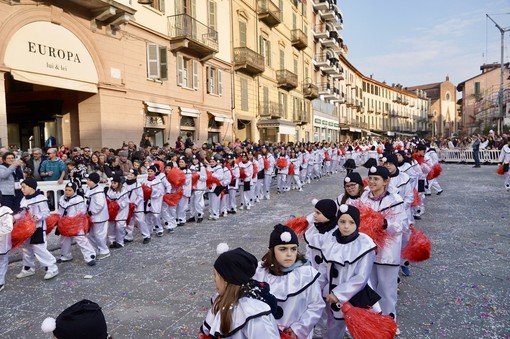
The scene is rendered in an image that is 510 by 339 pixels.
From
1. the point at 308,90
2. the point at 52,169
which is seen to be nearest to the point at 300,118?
the point at 308,90

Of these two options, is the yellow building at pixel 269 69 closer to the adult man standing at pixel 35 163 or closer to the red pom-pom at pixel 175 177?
the red pom-pom at pixel 175 177

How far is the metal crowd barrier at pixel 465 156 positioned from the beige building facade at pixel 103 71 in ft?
61.7

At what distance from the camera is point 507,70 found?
5594 centimetres

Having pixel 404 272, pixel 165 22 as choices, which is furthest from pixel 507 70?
pixel 404 272

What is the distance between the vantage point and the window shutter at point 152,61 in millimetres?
17000

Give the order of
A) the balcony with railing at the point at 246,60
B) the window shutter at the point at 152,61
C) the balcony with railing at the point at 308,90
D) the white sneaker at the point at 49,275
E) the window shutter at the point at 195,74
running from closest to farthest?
the white sneaker at the point at 49,275 → the window shutter at the point at 152,61 → the window shutter at the point at 195,74 → the balcony with railing at the point at 246,60 → the balcony with railing at the point at 308,90

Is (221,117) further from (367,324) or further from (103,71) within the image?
(367,324)

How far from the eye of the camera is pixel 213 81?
2225 centimetres

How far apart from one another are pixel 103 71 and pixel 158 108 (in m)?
3.00

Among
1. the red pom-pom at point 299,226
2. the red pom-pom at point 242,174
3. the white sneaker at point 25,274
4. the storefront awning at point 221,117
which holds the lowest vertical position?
the white sneaker at point 25,274

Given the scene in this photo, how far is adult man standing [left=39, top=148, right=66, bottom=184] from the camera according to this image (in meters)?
9.05

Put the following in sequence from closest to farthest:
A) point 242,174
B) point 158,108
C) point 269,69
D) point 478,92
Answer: point 242,174 < point 158,108 < point 269,69 < point 478,92

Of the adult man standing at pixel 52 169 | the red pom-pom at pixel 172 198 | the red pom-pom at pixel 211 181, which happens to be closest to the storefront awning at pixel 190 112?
the red pom-pom at pixel 211 181

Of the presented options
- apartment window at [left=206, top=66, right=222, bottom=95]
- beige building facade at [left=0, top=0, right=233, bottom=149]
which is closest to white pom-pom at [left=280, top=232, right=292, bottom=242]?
beige building facade at [left=0, top=0, right=233, bottom=149]
